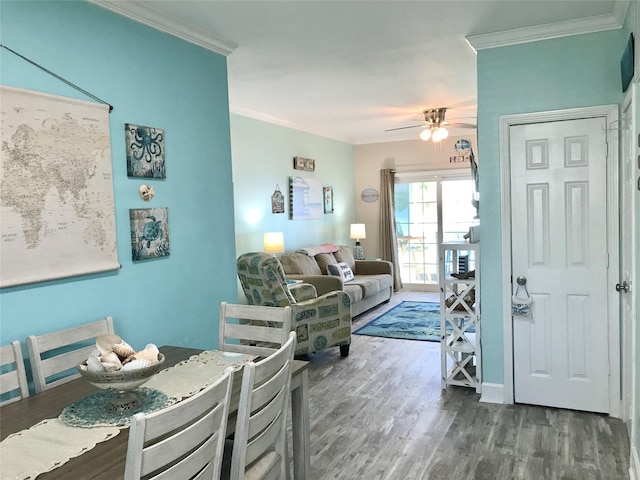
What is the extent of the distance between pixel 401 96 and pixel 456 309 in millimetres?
2562

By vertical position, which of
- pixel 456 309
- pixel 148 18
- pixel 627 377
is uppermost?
pixel 148 18

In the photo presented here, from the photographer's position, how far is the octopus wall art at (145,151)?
2.81m

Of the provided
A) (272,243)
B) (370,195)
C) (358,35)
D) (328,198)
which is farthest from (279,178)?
(358,35)

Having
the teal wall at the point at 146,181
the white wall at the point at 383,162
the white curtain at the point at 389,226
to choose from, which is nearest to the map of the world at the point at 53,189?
the teal wall at the point at 146,181

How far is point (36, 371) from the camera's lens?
211cm

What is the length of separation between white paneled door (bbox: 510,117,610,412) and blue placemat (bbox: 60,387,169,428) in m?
2.69

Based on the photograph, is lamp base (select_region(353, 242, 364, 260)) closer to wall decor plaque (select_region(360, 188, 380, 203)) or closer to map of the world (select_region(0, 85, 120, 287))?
wall decor plaque (select_region(360, 188, 380, 203))

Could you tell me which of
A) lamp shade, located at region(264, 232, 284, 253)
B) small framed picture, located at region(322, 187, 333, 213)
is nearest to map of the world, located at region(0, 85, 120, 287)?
lamp shade, located at region(264, 232, 284, 253)

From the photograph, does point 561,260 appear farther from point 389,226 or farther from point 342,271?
point 389,226

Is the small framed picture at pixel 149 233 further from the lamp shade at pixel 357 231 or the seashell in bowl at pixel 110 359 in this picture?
the lamp shade at pixel 357 231

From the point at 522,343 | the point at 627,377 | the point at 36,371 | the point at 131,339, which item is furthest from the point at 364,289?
the point at 36,371

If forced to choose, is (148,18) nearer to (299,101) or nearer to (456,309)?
(299,101)

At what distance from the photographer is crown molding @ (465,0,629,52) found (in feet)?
10.3

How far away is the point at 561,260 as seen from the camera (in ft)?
11.3
